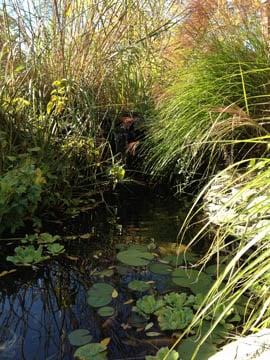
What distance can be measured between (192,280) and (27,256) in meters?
0.75

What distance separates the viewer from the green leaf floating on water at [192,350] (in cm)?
138

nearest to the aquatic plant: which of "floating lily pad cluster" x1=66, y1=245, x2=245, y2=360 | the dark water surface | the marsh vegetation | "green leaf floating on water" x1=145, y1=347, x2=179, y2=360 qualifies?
the marsh vegetation

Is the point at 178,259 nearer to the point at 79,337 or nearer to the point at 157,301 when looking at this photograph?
→ the point at 157,301

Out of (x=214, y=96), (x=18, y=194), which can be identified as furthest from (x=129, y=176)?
(x=18, y=194)

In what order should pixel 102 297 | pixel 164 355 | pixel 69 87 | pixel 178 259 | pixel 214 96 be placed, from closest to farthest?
pixel 164 355
pixel 102 297
pixel 178 259
pixel 214 96
pixel 69 87

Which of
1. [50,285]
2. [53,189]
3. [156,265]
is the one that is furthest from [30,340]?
[53,189]

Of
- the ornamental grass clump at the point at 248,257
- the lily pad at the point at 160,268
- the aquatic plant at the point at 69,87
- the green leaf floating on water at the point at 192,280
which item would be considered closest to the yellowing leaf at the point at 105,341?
the ornamental grass clump at the point at 248,257

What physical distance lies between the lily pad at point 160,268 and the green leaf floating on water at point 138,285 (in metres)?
0.11

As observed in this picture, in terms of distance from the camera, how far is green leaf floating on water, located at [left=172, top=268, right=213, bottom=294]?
1.80 metres

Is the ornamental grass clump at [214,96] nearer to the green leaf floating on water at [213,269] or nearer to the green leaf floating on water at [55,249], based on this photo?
the green leaf floating on water at [213,269]

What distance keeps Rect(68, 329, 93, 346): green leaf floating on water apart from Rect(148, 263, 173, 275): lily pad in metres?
0.52

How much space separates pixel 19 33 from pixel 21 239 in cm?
158

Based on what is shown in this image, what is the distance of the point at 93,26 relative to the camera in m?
3.34

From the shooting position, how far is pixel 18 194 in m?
2.25
